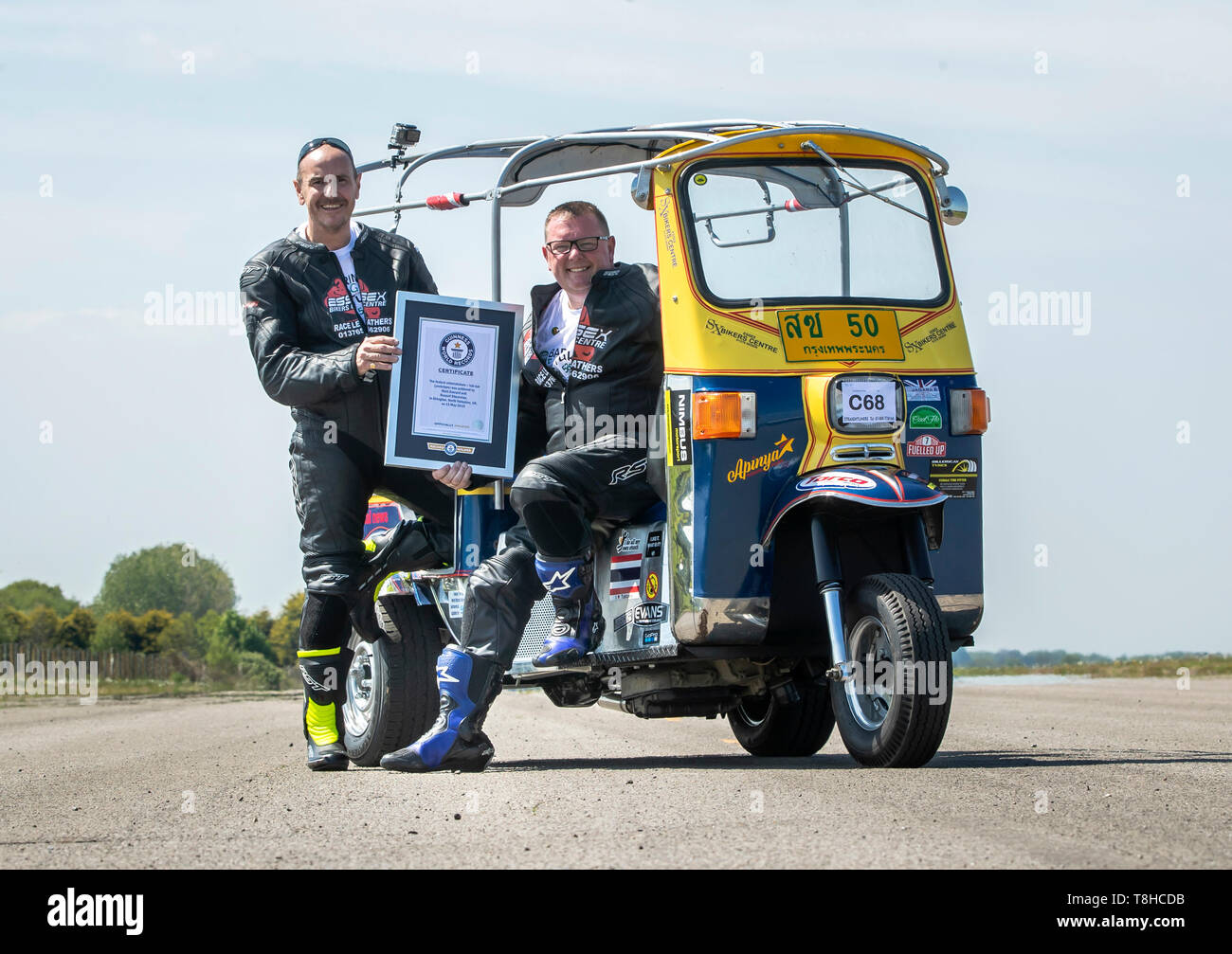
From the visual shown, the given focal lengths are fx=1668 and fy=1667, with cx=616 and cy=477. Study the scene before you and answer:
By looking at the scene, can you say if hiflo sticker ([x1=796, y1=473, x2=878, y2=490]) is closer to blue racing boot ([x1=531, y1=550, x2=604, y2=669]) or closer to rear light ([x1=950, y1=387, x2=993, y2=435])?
rear light ([x1=950, y1=387, x2=993, y2=435])

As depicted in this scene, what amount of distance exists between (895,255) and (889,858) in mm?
4144

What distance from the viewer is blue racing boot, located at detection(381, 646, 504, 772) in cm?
754

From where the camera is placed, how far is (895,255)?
802 cm

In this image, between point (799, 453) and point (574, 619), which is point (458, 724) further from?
point (799, 453)

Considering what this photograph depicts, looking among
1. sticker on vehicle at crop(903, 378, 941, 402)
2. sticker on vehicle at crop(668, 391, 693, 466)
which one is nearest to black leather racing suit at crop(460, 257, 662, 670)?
sticker on vehicle at crop(668, 391, 693, 466)

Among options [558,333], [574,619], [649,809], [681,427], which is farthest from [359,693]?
[649,809]

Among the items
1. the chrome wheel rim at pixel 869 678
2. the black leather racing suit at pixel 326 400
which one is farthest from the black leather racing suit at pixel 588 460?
the chrome wheel rim at pixel 869 678

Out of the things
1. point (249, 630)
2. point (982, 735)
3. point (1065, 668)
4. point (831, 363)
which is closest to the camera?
point (831, 363)

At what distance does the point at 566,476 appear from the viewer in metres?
7.70

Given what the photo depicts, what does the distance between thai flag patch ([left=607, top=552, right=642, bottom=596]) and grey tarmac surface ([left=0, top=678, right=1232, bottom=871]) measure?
0.85 m

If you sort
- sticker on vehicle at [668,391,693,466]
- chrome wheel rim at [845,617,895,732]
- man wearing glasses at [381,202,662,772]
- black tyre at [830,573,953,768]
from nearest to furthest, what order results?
1. black tyre at [830,573,953,768]
2. chrome wheel rim at [845,617,895,732]
3. sticker on vehicle at [668,391,693,466]
4. man wearing glasses at [381,202,662,772]
